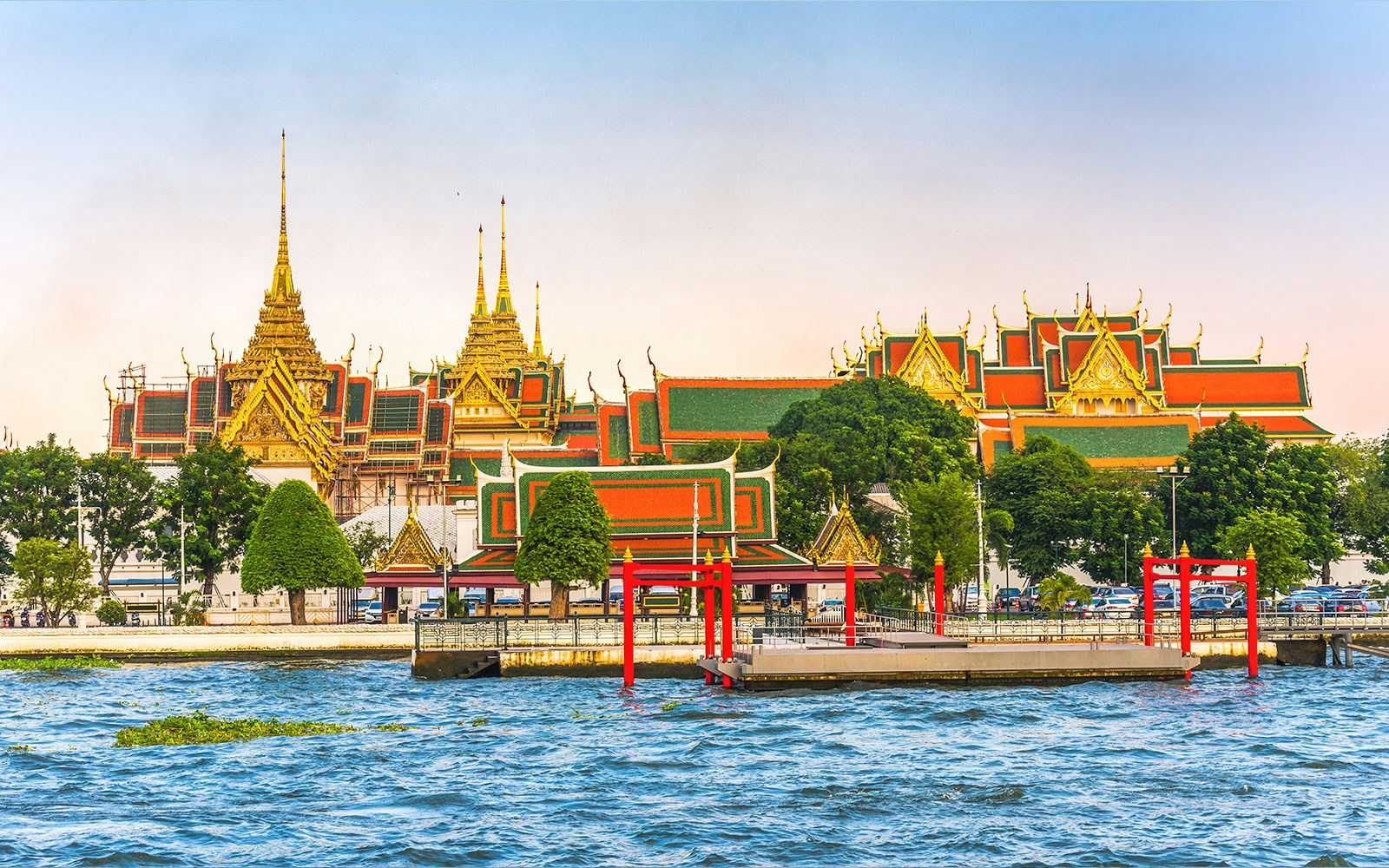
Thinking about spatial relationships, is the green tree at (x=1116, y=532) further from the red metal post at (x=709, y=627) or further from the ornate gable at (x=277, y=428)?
the ornate gable at (x=277, y=428)

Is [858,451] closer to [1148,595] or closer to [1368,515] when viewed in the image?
[1368,515]

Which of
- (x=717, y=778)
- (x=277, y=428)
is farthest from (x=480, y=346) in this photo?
(x=717, y=778)

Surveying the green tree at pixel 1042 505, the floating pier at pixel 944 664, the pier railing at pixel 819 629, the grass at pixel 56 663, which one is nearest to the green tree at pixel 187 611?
the grass at pixel 56 663

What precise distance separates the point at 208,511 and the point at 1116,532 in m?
34.9

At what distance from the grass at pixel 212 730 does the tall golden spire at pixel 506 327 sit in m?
95.1

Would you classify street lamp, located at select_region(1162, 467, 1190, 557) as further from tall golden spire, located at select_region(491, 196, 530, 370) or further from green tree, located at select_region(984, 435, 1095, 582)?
tall golden spire, located at select_region(491, 196, 530, 370)

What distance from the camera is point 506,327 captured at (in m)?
137

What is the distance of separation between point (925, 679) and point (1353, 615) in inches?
730

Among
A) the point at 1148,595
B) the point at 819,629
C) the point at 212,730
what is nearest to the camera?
the point at 212,730

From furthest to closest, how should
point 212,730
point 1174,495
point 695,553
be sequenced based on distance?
point 1174,495 < point 695,553 < point 212,730

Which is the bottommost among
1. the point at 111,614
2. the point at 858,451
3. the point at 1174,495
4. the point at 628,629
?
the point at 628,629

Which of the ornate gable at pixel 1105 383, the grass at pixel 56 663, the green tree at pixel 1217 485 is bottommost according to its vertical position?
the grass at pixel 56 663

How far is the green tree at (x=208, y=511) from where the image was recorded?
6850cm

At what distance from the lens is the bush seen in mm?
59062
